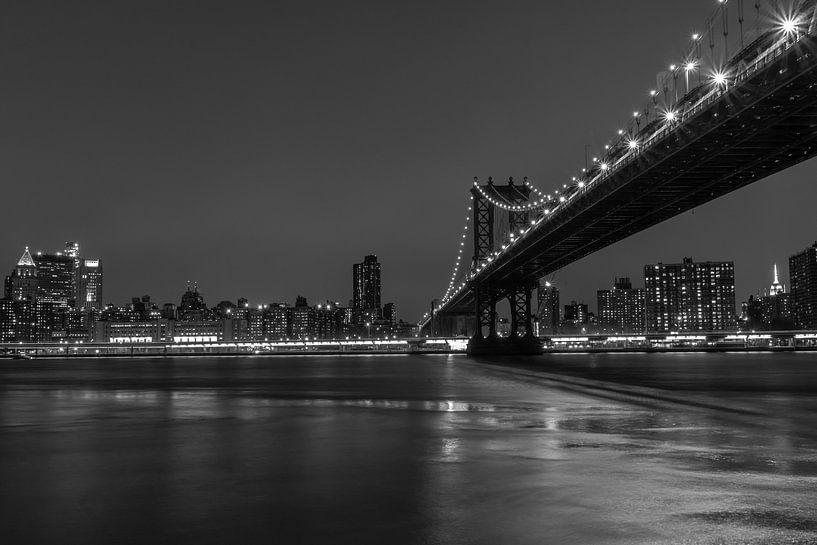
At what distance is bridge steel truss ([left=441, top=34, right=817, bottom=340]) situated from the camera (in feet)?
103

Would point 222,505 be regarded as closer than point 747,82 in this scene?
Yes

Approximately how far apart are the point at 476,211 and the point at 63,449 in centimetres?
10007

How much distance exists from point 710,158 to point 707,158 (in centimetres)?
16

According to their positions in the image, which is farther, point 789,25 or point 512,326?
point 512,326

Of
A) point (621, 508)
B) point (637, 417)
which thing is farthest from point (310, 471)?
point (637, 417)

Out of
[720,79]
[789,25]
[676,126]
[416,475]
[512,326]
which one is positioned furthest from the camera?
[512,326]

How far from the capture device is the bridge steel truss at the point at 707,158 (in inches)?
1238

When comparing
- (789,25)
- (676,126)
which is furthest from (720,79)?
(789,25)

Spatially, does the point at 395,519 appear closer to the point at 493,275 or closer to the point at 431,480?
the point at 431,480

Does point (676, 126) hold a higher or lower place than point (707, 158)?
higher

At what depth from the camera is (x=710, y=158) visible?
40969 millimetres

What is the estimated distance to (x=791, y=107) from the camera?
32688 millimetres

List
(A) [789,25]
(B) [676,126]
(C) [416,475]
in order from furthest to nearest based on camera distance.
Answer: (B) [676,126]
(A) [789,25]
(C) [416,475]

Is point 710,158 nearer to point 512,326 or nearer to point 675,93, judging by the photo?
point 675,93
